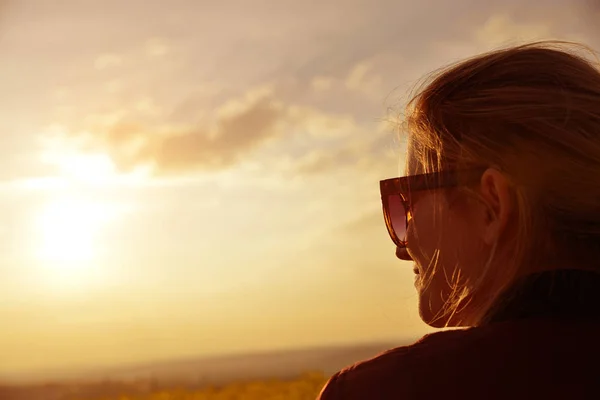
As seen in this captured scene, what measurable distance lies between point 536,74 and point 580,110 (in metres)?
0.08

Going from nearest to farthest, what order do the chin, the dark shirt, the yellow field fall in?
the dark shirt
the chin
the yellow field

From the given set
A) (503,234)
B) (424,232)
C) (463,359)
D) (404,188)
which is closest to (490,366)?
(463,359)

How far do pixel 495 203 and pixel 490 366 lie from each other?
29 centimetres

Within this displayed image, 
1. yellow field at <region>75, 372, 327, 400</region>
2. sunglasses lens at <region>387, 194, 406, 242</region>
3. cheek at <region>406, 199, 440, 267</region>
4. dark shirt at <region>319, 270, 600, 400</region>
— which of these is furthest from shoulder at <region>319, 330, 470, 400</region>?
yellow field at <region>75, 372, 327, 400</region>

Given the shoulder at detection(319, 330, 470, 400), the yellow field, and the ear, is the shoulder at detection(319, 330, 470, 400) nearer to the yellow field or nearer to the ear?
the ear

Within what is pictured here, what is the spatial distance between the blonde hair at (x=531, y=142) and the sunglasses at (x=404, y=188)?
15mm

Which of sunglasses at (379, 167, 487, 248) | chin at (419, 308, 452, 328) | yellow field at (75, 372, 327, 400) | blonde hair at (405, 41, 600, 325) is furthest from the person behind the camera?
yellow field at (75, 372, 327, 400)

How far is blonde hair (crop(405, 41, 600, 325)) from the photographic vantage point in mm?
1220

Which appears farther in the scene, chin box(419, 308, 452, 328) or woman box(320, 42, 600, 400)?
chin box(419, 308, 452, 328)

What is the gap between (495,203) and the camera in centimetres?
128

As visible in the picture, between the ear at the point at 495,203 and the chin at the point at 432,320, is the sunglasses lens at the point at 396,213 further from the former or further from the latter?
the ear at the point at 495,203

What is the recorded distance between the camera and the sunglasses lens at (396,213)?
Result: 1.61 metres

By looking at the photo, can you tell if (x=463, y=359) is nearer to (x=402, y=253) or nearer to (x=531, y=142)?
(x=531, y=142)

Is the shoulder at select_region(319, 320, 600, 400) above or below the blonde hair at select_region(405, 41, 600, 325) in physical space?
below
